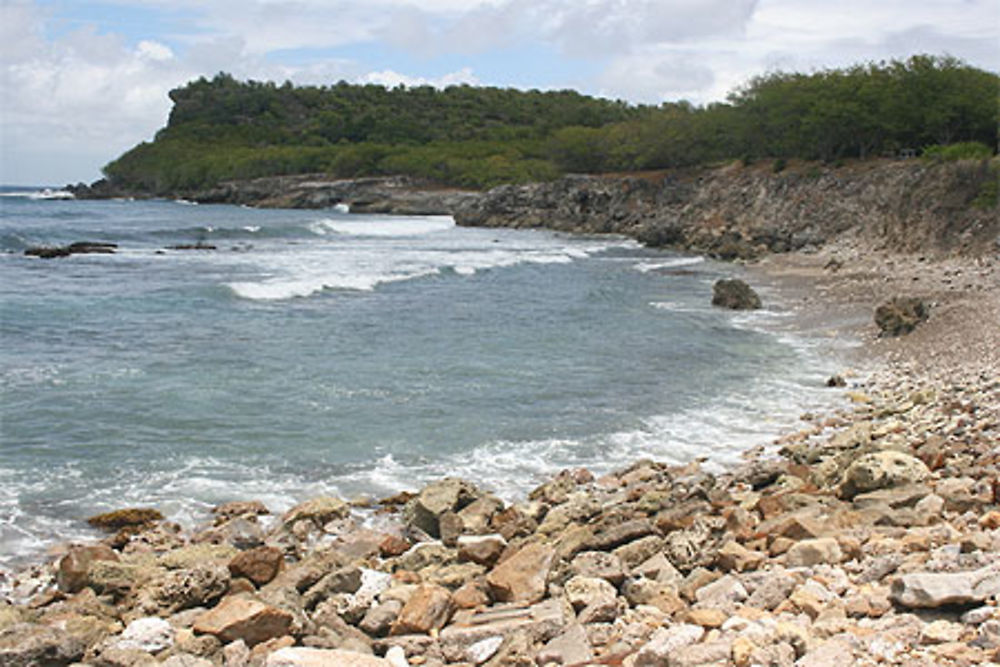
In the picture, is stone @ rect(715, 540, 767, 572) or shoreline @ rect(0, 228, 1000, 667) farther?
stone @ rect(715, 540, 767, 572)

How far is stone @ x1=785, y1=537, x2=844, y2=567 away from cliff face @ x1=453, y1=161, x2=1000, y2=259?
31141mm

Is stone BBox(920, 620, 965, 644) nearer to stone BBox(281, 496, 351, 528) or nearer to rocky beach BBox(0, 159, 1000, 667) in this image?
rocky beach BBox(0, 159, 1000, 667)

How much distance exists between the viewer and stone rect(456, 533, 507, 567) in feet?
30.5

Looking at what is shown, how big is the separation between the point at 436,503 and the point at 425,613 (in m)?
3.84

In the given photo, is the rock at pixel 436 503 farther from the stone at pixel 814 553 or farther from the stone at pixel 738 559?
the stone at pixel 814 553

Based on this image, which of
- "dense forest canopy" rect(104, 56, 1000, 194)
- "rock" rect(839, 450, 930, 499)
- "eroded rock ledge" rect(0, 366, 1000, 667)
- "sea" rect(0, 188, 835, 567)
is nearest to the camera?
"eroded rock ledge" rect(0, 366, 1000, 667)

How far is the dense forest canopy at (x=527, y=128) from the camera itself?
197 feet

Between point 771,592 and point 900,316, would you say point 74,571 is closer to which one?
point 771,592

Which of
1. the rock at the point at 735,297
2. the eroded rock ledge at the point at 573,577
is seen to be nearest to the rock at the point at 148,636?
the eroded rock ledge at the point at 573,577

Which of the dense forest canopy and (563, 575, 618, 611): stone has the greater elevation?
the dense forest canopy

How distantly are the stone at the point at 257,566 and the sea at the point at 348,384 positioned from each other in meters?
2.85

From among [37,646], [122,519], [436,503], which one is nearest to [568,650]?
[37,646]

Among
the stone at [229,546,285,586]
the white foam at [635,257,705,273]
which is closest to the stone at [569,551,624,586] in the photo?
the stone at [229,546,285,586]

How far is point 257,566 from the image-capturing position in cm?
887
